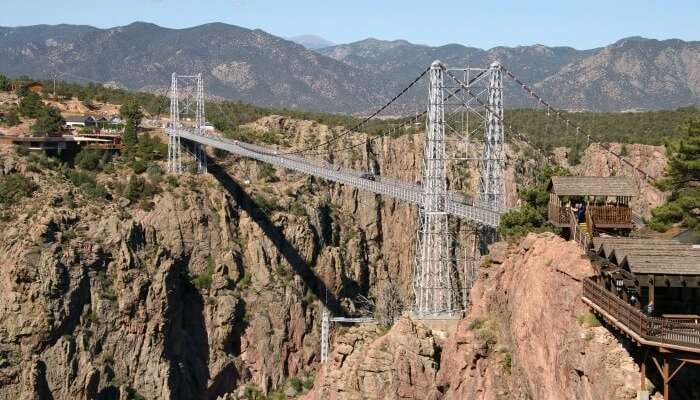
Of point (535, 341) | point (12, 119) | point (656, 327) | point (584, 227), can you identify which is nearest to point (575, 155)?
point (12, 119)

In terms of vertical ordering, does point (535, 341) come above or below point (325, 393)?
above

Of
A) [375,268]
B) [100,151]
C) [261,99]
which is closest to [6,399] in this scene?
[100,151]

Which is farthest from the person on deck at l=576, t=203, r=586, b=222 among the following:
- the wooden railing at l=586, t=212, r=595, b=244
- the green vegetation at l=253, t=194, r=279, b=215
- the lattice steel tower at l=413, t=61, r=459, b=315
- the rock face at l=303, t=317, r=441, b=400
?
the green vegetation at l=253, t=194, r=279, b=215

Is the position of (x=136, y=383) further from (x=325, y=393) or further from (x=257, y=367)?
(x=325, y=393)

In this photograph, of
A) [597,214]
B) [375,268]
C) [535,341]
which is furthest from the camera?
[375,268]

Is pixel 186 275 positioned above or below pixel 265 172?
below

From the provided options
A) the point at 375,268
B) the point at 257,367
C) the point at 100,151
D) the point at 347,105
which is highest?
the point at 347,105

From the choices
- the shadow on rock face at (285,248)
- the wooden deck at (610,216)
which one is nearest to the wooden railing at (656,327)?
the wooden deck at (610,216)

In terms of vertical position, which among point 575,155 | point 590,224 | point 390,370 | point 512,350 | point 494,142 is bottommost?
point 390,370

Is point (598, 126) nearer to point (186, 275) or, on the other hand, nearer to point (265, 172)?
point (265, 172)
